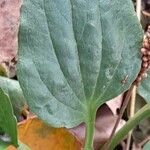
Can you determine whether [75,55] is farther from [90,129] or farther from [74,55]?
[90,129]

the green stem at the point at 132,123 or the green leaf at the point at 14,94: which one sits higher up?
the green leaf at the point at 14,94

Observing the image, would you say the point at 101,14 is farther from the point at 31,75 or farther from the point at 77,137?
the point at 77,137

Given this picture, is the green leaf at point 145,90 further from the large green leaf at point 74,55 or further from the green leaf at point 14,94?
the green leaf at point 14,94

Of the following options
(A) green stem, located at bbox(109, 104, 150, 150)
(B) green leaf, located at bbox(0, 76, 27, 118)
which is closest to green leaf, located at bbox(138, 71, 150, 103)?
(A) green stem, located at bbox(109, 104, 150, 150)

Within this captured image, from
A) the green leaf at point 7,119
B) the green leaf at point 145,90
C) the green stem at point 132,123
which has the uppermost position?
the green leaf at point 7,119

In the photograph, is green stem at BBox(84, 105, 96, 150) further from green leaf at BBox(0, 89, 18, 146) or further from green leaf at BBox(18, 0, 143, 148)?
green leaf at BBox(0, 89, 18, 146)

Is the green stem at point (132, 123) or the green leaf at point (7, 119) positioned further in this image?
the green stem at point (132, 123)

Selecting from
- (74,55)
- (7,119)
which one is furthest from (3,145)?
(74,55)

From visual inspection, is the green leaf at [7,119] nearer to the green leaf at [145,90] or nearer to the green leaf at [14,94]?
the green leaf at [14,94]

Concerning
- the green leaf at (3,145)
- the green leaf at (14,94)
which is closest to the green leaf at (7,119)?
the green leaf at (3,145)
